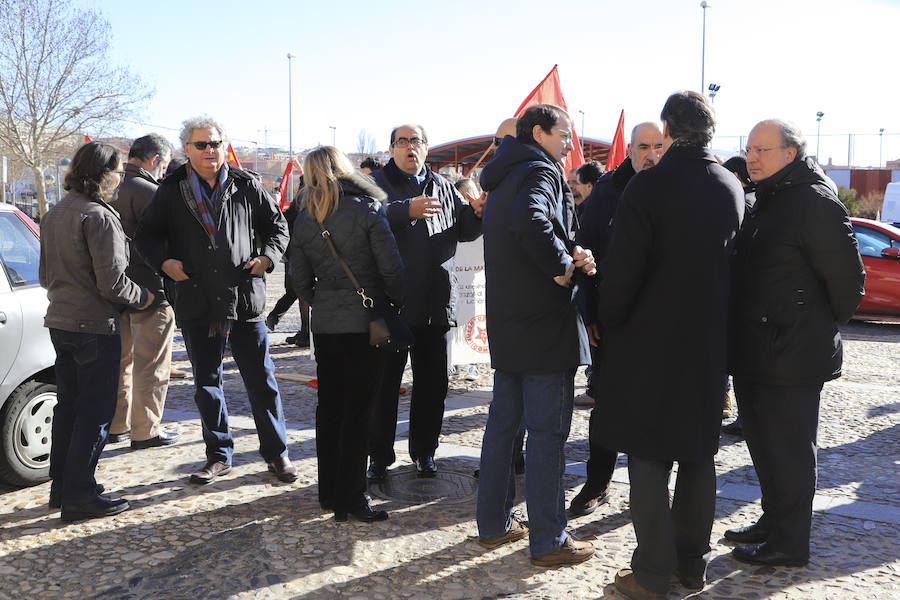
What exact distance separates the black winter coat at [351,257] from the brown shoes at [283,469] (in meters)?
1.15

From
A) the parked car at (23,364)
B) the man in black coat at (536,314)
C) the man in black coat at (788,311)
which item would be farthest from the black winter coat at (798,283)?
the parked car at (23,364)

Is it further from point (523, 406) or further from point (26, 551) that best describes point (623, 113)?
point (26, 551)

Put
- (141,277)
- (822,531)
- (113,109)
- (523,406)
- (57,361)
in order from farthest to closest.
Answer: (113,109)
(141,277)
(57,361)
(822,531)
(523,406)

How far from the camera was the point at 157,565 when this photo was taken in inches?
150

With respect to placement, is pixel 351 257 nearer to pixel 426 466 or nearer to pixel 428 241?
pixel 428 241

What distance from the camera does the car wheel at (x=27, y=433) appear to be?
15.6 feet

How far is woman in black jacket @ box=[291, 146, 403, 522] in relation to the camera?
13.8ft

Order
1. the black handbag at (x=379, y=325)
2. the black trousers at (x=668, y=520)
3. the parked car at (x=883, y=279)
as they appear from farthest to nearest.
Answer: the parked car at (x=883, y=279) < the black handbag at (x=379, y=325) < the black trousers at (x=668, y=520)

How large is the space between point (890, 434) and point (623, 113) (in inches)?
216

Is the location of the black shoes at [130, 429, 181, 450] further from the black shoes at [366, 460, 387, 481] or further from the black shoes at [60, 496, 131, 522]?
the black shoes at [366, 460, 387, 481]

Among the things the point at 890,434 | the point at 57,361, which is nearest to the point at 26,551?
the point at 57,361

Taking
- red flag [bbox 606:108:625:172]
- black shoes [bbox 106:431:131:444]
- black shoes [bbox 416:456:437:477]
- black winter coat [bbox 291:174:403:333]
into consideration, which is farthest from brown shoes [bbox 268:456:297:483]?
red flag [bbox 606:108:625:172]

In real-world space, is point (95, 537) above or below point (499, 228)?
below

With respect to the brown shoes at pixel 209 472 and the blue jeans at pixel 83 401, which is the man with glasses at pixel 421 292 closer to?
the brown shoes at pixel 209 472
